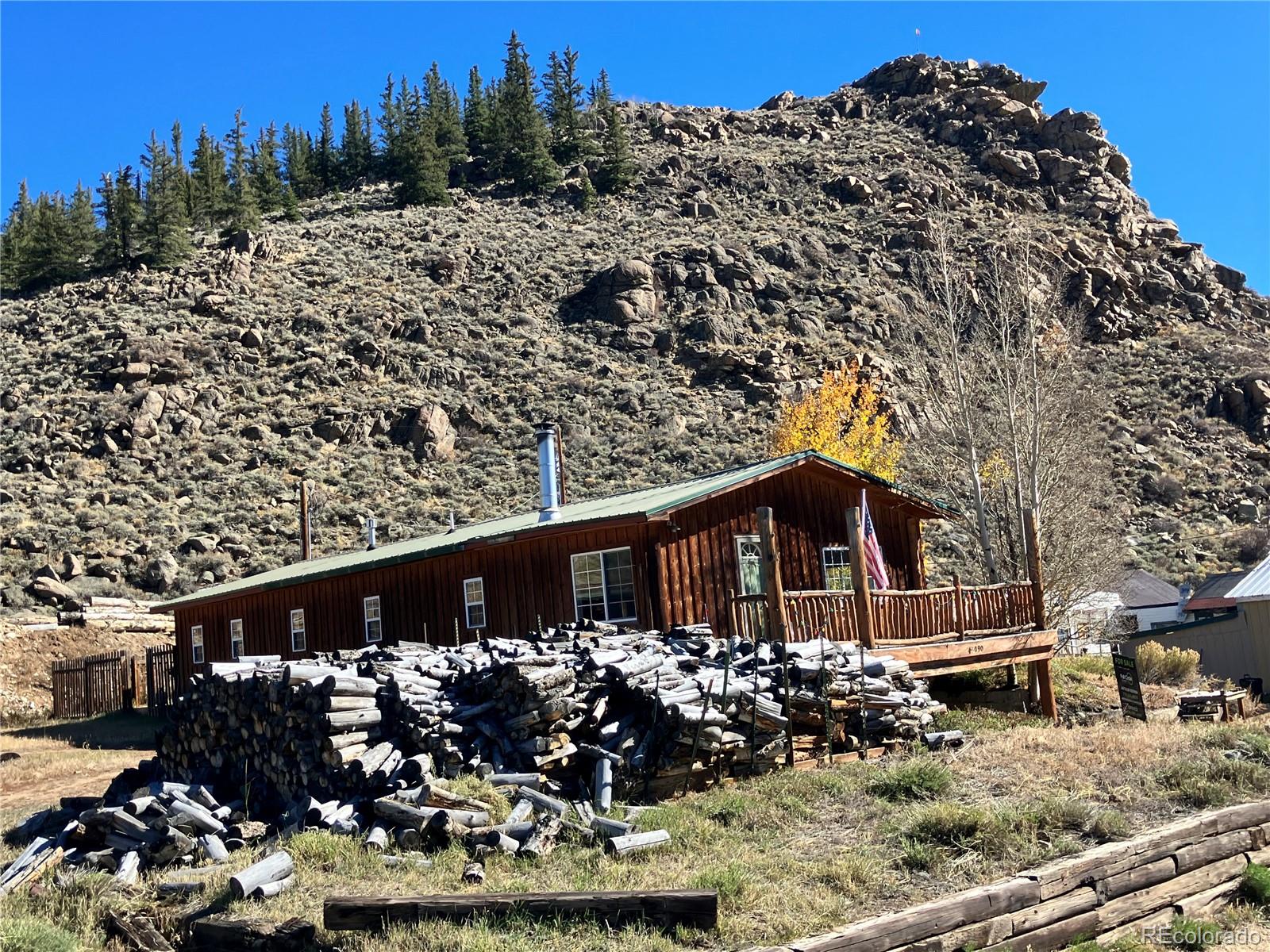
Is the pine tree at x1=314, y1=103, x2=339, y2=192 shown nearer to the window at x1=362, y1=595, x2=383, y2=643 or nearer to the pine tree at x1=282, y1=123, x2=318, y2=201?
the pine tree at x1=282, y1=123, x2=318, y2=201

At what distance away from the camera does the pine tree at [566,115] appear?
321 feet

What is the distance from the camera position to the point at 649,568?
1917cm

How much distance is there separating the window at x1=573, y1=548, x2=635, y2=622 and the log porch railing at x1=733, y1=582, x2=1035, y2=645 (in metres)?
2.08

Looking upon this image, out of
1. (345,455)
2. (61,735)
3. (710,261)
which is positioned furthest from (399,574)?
(710,261)

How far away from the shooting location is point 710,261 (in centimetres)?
7144

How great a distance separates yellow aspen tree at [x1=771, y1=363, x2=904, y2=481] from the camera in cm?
3753

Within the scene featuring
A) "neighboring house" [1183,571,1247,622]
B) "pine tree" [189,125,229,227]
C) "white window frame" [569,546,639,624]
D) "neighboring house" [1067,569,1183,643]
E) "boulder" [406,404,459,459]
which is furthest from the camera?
"pine tree" [189,125,229,227]

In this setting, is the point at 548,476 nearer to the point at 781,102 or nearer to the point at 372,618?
the point at 372,618

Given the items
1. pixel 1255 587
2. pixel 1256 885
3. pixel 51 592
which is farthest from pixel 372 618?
pixel 1255 587

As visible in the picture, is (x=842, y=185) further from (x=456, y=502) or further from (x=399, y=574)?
(x=399, y=574)

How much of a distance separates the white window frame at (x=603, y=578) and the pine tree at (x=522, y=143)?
7625cm

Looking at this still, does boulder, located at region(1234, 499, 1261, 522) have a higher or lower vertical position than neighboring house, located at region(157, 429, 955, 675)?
higher

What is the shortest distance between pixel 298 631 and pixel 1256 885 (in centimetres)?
2146

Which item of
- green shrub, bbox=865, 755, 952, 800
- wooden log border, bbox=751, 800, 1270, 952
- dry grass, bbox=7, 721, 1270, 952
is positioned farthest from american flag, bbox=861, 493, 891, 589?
wooden log border, bbox=751, 800, 1270, 952
